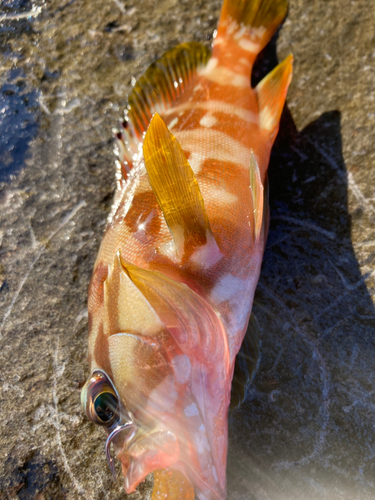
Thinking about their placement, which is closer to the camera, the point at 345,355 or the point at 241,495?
the point at 241,495

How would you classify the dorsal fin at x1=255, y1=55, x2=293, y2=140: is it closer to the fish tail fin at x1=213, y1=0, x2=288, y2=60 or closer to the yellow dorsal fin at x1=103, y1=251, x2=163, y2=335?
the fish tail fin at x1=213, y1=0, x2=288, y2=60

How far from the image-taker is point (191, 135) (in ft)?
6.30

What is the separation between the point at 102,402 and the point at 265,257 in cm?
111

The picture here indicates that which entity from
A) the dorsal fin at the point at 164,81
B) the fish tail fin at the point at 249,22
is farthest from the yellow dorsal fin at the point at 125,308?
the fish tail fin at the point at 249,22

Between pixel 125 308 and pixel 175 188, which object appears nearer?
pixel 125 308

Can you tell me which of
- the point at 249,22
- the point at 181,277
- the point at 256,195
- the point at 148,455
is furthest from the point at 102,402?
the point at 249,22

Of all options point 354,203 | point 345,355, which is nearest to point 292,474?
point 345,355

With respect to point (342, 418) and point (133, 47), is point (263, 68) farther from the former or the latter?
point (342, 418)

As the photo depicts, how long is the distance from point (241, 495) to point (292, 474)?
247mm

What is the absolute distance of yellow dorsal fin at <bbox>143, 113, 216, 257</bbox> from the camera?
140 centimetres

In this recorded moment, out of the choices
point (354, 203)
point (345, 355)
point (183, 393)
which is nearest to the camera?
point (183, 393)

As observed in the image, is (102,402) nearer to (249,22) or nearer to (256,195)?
(256,195)

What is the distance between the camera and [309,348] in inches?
73.5

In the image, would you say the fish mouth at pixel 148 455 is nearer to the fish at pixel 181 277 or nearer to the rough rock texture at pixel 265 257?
the fish at pixel 181 277
